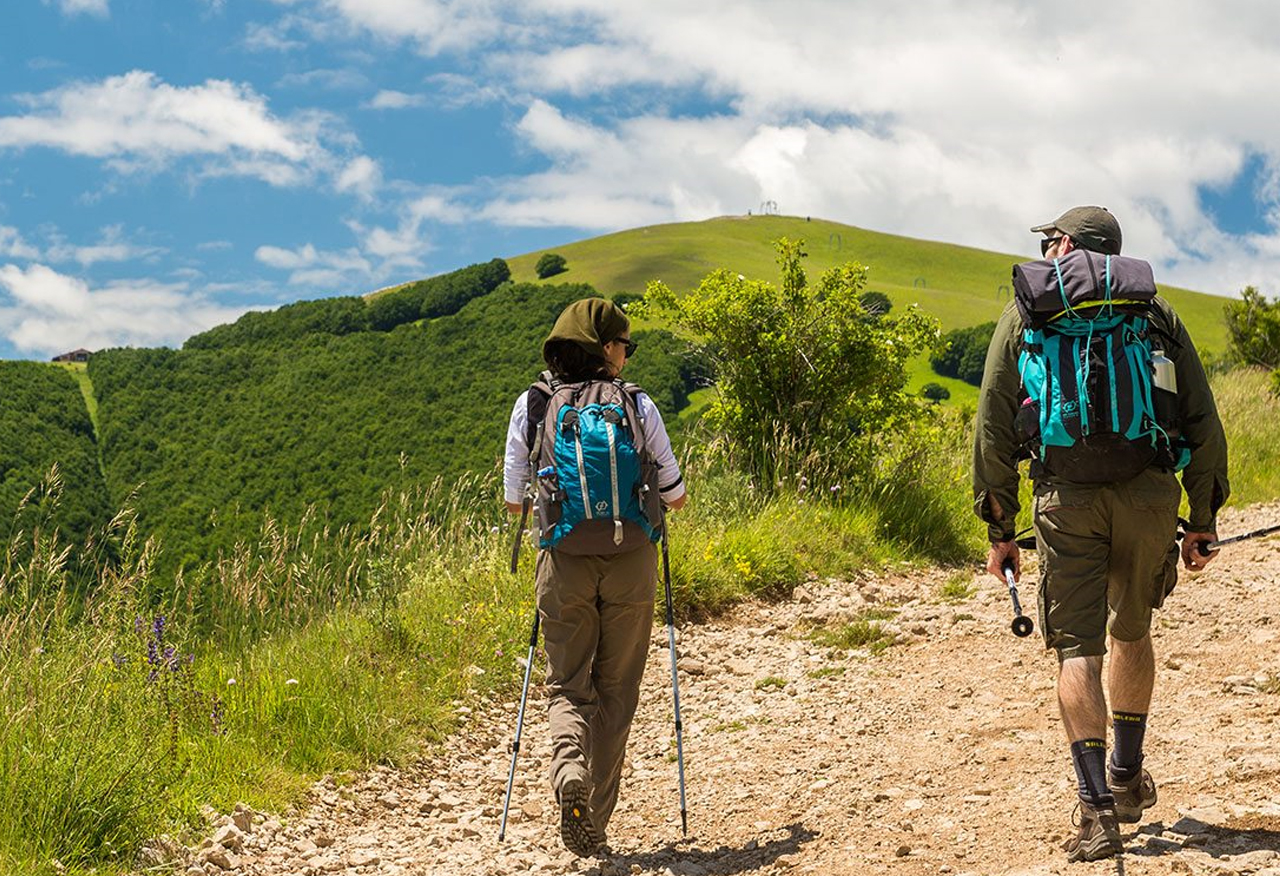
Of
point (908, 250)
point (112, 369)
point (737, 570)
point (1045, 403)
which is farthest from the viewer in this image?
point (908, 250)

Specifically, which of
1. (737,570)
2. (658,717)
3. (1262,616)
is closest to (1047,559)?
(658,717)

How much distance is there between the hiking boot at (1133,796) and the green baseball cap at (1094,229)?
185 centimetres

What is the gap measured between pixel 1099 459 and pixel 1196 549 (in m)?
0.68

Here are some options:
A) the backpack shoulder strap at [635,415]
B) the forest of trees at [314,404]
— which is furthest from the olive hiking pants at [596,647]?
the forest of trees at [314,404]

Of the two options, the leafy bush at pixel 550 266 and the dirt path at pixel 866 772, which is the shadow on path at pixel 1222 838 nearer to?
the dirt path at pixel 866 772

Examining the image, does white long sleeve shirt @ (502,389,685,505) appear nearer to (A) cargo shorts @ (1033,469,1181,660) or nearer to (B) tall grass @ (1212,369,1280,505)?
(A) cargo shorts @ (1033,469,1181,660)

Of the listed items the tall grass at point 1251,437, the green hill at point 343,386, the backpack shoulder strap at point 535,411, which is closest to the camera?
the backpack shoulder strap at point 535,411

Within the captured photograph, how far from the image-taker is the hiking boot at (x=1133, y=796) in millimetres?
3971

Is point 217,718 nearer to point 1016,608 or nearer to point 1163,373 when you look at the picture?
point 1016,608

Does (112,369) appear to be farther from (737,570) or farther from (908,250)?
(737,570)

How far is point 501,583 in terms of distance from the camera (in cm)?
792

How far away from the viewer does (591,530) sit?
4379mm

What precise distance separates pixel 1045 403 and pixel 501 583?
15.9 feet

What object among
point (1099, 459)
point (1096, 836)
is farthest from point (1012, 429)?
point (1096, 836)
